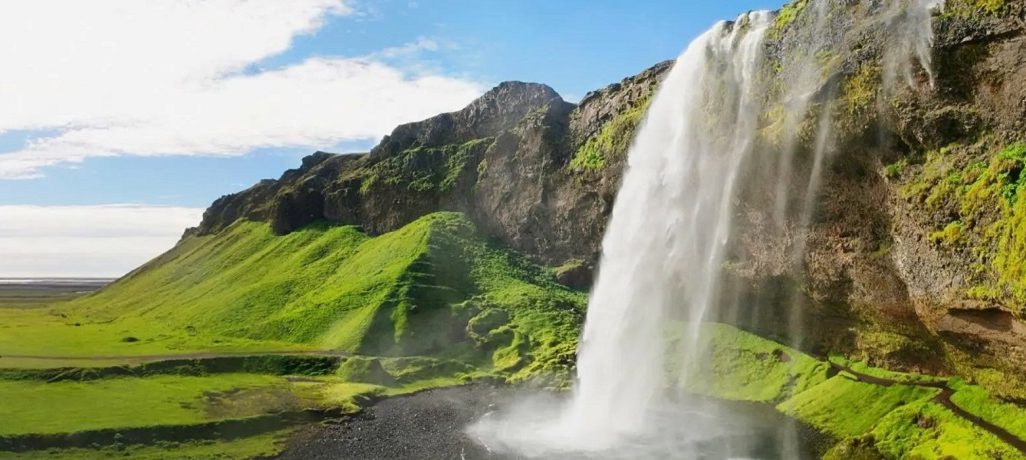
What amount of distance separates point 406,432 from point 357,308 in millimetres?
40408

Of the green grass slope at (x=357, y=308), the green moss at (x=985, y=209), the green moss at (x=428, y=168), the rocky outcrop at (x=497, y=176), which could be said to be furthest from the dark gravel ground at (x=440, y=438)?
the green moss at (x=428, y=168)

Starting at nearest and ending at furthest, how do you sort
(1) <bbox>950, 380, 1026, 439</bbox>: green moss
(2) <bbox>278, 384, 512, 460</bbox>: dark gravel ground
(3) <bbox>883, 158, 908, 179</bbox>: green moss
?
(1) <bbox>950, 380, 1026, 439</bbox>: green moss → (2) <bbox>278, 384, 512, 460</bbox>: dark gravel ground → (3) <bbox>883, 158, 908, 179</bbox>: green moss

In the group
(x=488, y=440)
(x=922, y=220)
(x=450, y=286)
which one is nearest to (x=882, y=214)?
(x=922, y=220)

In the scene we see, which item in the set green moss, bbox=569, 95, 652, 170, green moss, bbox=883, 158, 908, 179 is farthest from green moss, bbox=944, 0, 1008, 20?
green moss, bbox=569, 95, 652, 170

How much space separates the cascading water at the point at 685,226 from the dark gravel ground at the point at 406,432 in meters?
2.89

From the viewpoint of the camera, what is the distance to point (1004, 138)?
41.3m

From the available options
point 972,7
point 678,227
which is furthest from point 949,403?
point 678,227

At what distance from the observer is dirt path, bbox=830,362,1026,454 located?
38.0 metres

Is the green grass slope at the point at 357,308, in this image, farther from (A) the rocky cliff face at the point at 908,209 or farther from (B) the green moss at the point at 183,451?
(B) the green moss at the point at 183,451

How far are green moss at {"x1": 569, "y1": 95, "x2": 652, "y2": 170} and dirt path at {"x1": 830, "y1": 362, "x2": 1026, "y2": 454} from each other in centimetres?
3787

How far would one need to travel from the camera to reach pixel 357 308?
88.3m

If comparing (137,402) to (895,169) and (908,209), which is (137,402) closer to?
(908,209)

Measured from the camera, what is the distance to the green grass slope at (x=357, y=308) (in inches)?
3056

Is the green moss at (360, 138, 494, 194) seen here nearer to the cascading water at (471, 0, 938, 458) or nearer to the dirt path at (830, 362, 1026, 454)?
the cascading water at (471, 0, 938, 458)
